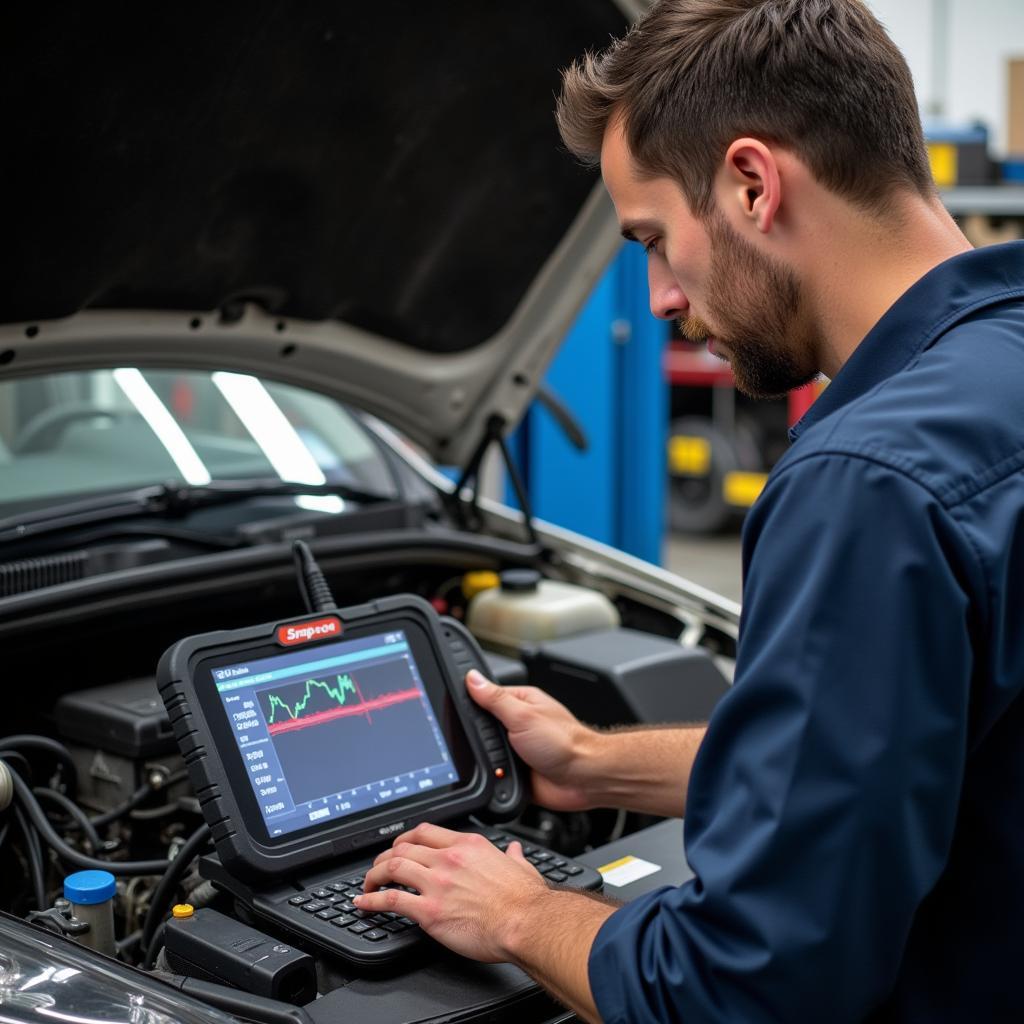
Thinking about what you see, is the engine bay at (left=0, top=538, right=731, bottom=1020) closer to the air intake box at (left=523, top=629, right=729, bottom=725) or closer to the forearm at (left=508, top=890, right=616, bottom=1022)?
the air intake box at (left=523, top=629, right=729, bottom=725)

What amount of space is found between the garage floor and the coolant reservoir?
13.5ft

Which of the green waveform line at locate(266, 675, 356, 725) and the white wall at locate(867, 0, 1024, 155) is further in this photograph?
the white wall at locate(867, 0, 1024, 155)

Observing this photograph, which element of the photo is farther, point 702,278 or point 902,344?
point 702,278

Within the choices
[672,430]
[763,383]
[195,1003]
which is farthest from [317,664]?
[672,430]

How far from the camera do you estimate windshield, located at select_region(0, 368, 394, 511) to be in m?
2.38

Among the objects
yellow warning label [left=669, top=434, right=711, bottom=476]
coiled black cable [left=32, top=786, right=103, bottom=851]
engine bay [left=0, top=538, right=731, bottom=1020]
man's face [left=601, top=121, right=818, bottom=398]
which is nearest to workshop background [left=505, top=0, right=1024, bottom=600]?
yellow warning label [left=669, top=434, right=711, bottom=476]

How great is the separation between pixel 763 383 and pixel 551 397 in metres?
1.51

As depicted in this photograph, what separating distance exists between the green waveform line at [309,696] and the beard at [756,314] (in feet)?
1.93

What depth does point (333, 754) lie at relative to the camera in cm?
157

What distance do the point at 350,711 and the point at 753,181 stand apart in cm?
75

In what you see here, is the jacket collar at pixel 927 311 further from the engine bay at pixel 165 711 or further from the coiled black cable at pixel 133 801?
the coiled black cable at pixel 133 801

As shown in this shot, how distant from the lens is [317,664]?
1.60 meters

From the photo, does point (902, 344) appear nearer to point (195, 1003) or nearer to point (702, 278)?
point (702, 278)

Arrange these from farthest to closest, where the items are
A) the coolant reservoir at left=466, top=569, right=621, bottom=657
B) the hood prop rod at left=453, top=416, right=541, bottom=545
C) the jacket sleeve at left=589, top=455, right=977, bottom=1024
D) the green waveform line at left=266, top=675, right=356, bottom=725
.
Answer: the hood prop rod at left=453, top=416, right=541, bottom=545, the coolant reservoir at left=466, top=569, right=621, bottom=657, the green waveform line at left=266, top=675, right=356, bottom=725, the jacket sleeve at left=589, top=455, right=977, bottom=1024
